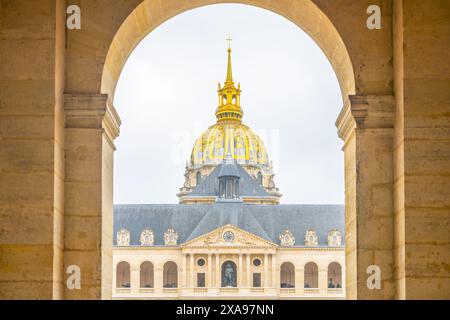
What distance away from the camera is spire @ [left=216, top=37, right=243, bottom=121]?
143 meters

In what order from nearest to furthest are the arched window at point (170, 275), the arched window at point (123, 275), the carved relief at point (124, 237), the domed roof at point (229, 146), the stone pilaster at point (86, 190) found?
the stone pilaster at point (86, 190) < the carved relief at point (124, 237) < the arched window at point (170, 275) < the arched window at point (123, 275) < the domed roof at point (229, 146)

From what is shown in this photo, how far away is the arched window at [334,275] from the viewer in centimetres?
10347

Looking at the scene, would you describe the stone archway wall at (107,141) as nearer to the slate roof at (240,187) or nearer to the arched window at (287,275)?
the arched window at (287,275)

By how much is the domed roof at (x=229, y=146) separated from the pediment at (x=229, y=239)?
39.8 m

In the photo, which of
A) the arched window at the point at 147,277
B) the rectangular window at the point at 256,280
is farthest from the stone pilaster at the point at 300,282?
the arched window at the point at 147,277

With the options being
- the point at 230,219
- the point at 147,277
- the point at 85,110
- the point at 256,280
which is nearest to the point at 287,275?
the point at 256,280

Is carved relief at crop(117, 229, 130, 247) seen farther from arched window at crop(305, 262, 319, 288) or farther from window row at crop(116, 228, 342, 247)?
arched window at crop(305, 262, 319, 288)

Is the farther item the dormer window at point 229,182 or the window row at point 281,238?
the dormer window at point 229,182

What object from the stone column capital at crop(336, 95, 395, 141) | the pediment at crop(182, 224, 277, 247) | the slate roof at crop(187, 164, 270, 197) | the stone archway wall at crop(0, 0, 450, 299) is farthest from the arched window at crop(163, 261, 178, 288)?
the stone column capital at crop(336, 95, 395, 141)

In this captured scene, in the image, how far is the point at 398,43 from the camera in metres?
11.1

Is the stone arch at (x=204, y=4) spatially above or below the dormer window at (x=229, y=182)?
below

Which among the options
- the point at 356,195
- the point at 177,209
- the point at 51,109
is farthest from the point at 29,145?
the point at 177,209

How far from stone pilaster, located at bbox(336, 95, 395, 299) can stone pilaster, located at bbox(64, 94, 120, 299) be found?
3247mm

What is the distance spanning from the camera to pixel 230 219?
10238 centimetres
